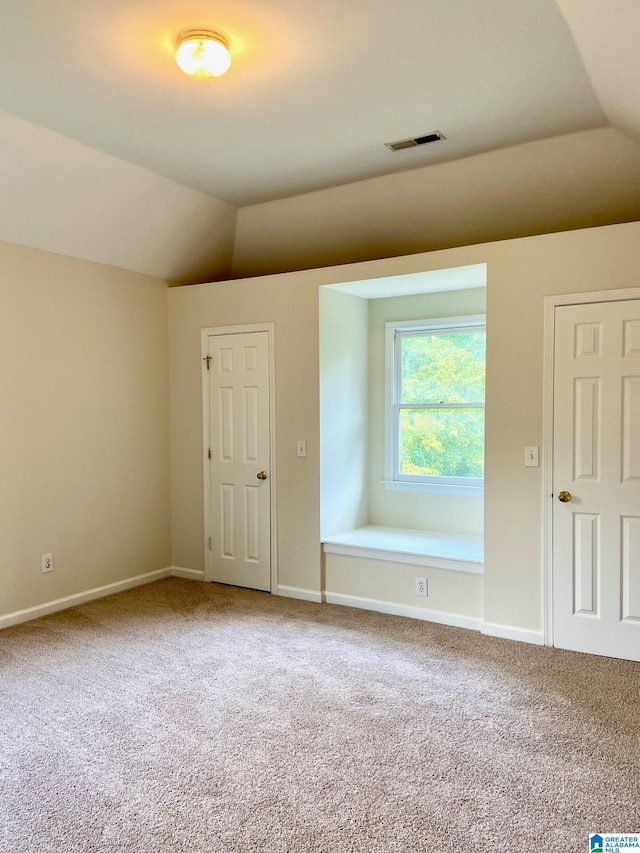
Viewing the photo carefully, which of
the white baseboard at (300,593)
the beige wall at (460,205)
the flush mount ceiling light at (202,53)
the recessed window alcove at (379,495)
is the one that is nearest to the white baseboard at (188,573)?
the white baseboard at (300,593)

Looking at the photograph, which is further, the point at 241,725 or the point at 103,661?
the point at 103,661

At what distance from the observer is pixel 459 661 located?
3.41 m

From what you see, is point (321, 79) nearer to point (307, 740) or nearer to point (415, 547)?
point (415, 547)

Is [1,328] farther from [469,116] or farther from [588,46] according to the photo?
[588,46]

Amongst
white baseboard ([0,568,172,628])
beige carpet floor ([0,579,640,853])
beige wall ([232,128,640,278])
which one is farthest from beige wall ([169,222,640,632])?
white baseboard ([0,568,172,628])

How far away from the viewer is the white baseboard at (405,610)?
12.8ft

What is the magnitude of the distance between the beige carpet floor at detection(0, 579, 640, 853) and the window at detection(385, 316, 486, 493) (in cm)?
127

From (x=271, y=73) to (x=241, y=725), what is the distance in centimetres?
297

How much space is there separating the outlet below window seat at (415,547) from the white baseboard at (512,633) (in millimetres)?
328

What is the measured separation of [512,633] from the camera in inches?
145

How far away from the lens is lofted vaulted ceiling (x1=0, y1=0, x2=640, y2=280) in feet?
7.82

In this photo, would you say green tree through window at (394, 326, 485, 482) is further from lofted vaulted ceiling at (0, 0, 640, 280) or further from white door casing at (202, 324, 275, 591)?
lofted vaulted ceiling at (0, 0, 640, 280)

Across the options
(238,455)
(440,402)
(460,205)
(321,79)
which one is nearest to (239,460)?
(238,455)

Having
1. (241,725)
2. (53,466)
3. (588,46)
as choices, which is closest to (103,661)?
(241,725)
